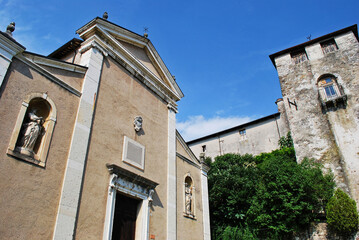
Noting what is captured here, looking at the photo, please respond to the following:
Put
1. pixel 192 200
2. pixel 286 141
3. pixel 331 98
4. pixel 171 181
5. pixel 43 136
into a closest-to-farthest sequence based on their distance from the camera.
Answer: pixel 43 136 < pixel 171 181 < pixel 192 200 < pixel 331 98 < pixel 286 141

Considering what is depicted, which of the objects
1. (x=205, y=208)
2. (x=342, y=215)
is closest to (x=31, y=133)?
(x=205, y=208)

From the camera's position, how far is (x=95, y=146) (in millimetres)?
8484

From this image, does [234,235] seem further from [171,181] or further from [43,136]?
[43,136]

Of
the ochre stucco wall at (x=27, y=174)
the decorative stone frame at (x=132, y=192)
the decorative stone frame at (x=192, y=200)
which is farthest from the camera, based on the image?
the decorative stone frame at (x=192, y=200)

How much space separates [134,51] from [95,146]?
5.31 m

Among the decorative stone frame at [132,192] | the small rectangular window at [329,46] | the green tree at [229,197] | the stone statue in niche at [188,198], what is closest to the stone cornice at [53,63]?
the decorative stone frame at [132,192]

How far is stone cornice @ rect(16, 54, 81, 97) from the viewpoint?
7.09 meters

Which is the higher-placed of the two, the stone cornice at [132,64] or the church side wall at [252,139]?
the church side wall at [252,139]

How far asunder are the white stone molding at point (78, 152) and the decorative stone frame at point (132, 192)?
1127mm

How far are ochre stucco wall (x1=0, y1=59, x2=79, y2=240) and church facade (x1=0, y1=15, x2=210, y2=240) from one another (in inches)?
0.9

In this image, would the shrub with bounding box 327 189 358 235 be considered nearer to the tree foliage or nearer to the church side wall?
the tree foliage

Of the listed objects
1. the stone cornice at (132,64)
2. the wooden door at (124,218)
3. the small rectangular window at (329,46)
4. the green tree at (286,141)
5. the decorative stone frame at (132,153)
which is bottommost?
the wooden door at (124,218)

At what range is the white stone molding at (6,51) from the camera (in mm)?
6550

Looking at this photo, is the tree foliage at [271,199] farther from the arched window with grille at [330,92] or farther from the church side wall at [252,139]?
the church side wall at [252,139]
